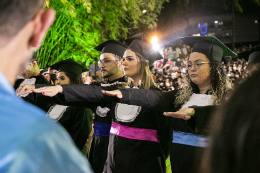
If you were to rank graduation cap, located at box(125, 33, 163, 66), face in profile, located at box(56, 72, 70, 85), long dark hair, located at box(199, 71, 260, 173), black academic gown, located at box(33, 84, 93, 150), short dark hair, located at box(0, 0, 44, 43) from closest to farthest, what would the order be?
short dark hair, located at box(0, 0, 44, 43) → long dark hair, located at box(199, 71, 260, 173) → graduation cap, located at box(125, 33, 163, 66) → black academic gown, located at box(33, 84, 93, 150) → face in profile, located at box(56, 72, 70, 85)

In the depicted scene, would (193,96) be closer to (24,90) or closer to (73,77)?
(24,90)

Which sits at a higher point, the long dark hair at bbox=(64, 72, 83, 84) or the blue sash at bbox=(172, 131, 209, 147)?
the long dark hair at bbox=(64, 72, 83, 84)

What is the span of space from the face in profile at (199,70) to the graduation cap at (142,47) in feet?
3.06

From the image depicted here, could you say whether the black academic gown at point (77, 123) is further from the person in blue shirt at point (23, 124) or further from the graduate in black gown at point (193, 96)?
the person in blue shirt at point (23, 124)

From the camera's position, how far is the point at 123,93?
2869mm

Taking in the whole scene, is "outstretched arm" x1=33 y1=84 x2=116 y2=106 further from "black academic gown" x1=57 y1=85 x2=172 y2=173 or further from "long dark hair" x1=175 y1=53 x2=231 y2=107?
"long dark hair" x1=175 y1=53 x2=231 y2=107

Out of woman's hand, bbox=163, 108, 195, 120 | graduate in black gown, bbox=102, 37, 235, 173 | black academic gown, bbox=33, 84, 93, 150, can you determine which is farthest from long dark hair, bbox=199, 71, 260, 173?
black academic gown, bbox=33, 84, 93, 150

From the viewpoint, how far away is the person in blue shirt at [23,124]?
0.52 meters

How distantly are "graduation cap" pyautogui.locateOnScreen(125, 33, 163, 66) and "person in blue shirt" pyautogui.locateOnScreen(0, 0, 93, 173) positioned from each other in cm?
307

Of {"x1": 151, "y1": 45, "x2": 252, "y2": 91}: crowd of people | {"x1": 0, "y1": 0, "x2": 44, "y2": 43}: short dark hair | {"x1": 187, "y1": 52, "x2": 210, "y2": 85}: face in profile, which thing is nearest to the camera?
{"x1": 0, "y1": 0, "x2": 44, "y2": 43}: short dark hair

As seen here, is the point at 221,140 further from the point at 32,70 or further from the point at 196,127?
the point at 32,70

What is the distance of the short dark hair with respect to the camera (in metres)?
0.67

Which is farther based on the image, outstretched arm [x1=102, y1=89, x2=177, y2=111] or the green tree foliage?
the green tree foliage

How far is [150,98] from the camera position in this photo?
9.98ft
